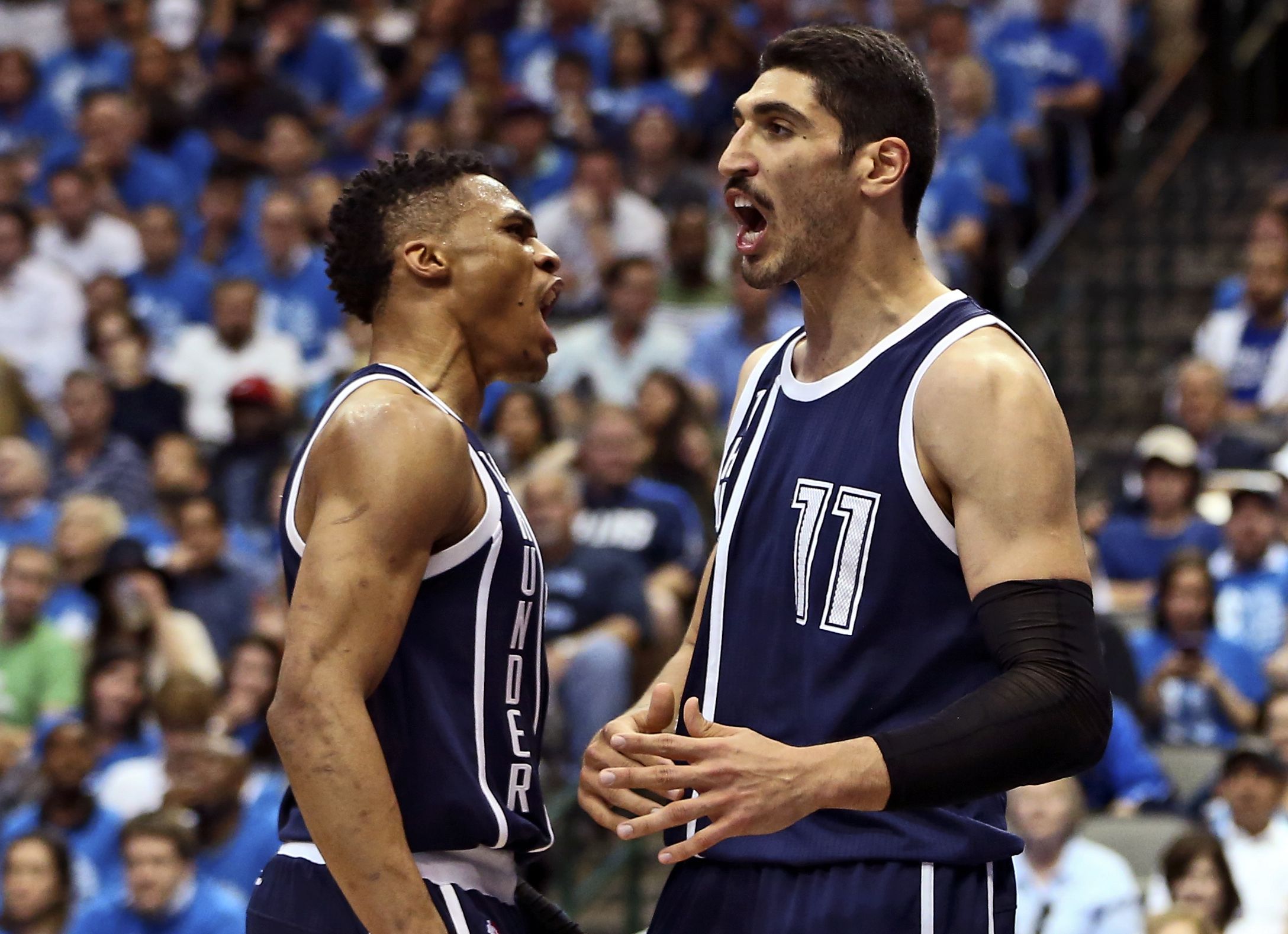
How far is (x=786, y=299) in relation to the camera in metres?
Result: 9.81

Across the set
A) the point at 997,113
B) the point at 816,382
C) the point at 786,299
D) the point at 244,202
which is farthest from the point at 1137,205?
the point at 816,382

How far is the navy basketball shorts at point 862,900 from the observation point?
9.67 ft

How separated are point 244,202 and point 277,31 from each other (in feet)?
7.24

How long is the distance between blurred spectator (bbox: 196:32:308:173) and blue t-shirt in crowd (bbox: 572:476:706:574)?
5.52 m

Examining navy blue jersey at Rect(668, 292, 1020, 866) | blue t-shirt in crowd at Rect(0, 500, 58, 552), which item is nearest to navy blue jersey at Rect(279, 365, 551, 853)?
navy blue jersey at Rect(668, 292, 1020, 866)

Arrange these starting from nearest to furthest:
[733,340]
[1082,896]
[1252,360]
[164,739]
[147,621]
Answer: [1082,896] < [164,739] < [147,621] < [1252,360] < [733,340]

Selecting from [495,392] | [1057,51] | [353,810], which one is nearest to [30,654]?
[495,392]

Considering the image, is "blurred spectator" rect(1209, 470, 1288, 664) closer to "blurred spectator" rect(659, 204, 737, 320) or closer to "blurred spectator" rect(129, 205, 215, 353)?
"blurred spectator" rect(659, 204, 737, 320)

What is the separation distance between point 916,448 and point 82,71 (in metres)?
11.9

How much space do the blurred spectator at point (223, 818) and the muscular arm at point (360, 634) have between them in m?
4.13

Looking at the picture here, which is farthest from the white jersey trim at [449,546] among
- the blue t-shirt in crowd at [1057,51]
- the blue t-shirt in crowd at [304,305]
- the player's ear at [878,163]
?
the blue t-shirt in crowd at [1057,51]

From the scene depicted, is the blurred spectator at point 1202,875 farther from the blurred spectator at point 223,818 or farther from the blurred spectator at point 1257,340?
the blurred spectator at point 1257,340

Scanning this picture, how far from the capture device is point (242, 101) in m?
12.9

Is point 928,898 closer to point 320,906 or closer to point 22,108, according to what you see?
point 320,906
